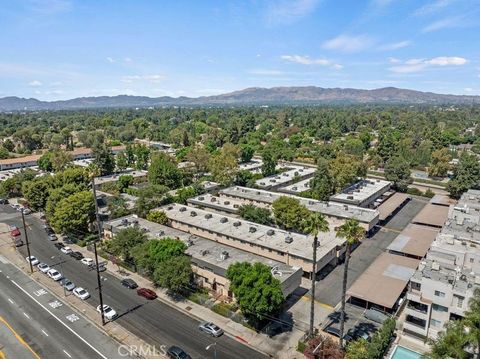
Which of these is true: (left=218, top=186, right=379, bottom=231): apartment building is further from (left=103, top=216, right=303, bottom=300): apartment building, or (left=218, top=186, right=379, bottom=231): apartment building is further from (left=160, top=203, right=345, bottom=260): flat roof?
(left=103, top=216, right=303, bottom=300): apartment building

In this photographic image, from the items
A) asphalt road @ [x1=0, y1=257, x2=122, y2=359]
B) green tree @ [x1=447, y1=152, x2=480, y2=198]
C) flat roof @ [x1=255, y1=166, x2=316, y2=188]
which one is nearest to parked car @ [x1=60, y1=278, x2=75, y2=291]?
asphalt road @ [x1=0, y1=257, x2=122, y2=359]

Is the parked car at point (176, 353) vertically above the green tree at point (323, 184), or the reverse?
the green tree at point (323, 184)

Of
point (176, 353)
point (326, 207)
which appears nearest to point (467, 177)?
point (326, 207)

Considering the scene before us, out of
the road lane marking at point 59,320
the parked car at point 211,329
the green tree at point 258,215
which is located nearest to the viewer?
the road lane marking at point 59,320

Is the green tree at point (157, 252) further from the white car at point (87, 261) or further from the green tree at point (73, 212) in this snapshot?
the green tree at point (73, 212)

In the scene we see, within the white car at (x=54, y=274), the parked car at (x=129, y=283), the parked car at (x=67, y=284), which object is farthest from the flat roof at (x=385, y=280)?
the white car at (x=54, y=274)

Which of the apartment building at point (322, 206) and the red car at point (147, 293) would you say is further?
the apartment building at point (322, 206)
